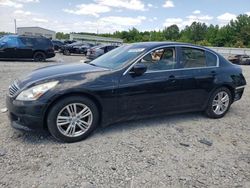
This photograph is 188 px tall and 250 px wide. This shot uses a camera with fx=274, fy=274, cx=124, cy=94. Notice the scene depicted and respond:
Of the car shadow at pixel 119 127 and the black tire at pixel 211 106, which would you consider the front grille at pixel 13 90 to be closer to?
the car shadow at pixel 119 127

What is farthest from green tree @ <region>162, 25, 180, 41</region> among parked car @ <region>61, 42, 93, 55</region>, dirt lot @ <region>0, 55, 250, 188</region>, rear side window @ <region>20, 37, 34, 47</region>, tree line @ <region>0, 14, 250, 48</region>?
dirt lot @ <region>0, 55, 250, 188</region>

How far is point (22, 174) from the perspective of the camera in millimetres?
3238

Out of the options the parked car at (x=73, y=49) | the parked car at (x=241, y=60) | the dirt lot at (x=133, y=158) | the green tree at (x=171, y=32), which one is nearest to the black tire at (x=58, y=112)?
the dirt lot at (x=133, y=158)

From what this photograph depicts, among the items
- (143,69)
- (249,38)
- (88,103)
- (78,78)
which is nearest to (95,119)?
(88,103)

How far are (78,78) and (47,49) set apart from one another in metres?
14.6

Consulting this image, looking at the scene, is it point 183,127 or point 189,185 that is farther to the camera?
point 183,127

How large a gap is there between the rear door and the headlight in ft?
7.84

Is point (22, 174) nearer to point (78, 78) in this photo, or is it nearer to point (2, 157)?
point (2, 157)

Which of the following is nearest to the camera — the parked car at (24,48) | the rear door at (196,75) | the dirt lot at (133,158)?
the dirt lot at (133,158)

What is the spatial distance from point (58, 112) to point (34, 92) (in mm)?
443

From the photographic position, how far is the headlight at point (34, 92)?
12.8 ft

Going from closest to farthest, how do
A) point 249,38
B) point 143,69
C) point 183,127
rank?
1. point 143,69
2. point 183,127
3. point 249,38

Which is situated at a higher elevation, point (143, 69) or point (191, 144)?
point (143, 69)

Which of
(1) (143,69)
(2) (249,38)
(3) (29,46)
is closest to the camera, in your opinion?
(1) (143,69)
